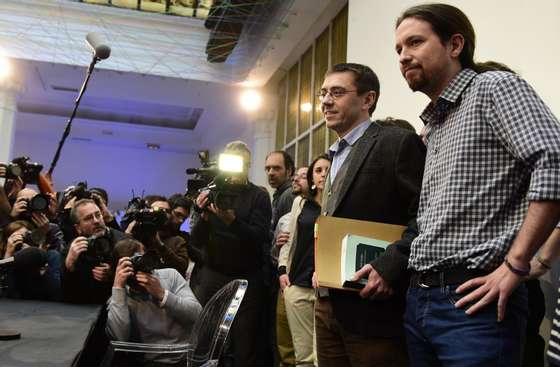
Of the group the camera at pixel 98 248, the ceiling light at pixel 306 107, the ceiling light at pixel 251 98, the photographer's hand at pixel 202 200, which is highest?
the ceiling light at pixel 251 98

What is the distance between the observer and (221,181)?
8.59 ft

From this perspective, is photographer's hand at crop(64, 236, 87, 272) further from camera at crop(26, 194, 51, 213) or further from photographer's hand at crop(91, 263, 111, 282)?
camera at crop(26, 194, 51, 213)

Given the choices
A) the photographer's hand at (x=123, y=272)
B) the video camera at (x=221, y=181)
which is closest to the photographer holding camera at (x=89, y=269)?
the photographer's hand at (x=123, y=272)

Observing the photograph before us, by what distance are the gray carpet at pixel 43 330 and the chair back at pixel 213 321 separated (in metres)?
0.41

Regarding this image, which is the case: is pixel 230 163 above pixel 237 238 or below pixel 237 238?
above

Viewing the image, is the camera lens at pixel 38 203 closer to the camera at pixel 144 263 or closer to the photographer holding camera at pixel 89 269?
the photographer holding camera at pixel 89 269

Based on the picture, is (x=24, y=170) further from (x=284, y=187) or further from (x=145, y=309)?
(x=284, y=187)

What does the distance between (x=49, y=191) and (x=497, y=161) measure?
2.64 metres

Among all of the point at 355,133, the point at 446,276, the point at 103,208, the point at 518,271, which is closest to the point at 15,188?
the point at 103,208

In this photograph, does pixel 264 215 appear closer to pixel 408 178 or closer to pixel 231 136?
pixel 408 178

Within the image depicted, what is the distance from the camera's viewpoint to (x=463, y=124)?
115 cm

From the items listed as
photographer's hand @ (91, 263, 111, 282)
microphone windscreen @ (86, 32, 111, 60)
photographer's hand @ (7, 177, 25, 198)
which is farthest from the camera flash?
photographer's hand @ (7, 177, 25, 198)

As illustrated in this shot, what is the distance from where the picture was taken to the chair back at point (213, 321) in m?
1.87

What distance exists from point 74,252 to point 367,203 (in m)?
1.52
